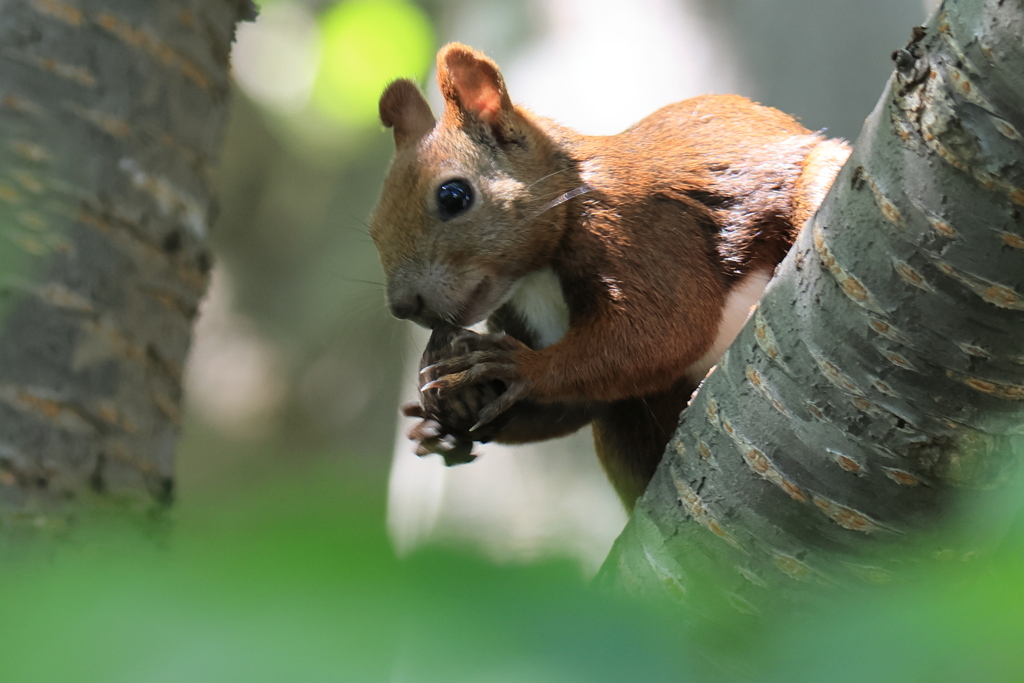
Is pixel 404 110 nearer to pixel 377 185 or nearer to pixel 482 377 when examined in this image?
pixel 482 377

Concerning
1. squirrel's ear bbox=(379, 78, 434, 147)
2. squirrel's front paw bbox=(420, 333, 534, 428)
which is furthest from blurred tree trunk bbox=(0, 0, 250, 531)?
squirrel's front paw bbox=(420, 333, 534, 428)

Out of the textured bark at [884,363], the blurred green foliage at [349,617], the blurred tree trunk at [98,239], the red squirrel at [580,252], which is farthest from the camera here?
the red squirrel at [580,252]

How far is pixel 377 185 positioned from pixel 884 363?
183 inches

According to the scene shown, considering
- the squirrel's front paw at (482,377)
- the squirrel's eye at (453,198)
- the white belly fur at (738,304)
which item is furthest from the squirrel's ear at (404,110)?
the white belly fur at (738,304)

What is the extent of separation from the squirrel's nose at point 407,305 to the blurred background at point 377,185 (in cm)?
32

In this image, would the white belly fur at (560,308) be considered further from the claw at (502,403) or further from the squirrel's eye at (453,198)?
the claw at (502,403)

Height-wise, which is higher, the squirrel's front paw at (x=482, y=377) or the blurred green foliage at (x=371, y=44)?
the blurred green foliage at (x=371, y=44)

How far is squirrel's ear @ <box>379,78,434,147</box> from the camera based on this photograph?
203 centimetres

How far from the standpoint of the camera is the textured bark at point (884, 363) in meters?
0.81

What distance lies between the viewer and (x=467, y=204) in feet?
5.82

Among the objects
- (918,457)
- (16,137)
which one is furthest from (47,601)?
(16,137)

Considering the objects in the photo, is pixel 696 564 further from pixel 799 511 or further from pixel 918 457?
pixel 918 457

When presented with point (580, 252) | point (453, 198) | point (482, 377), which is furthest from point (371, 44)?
point (482, 377)

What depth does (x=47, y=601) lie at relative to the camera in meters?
0.29
